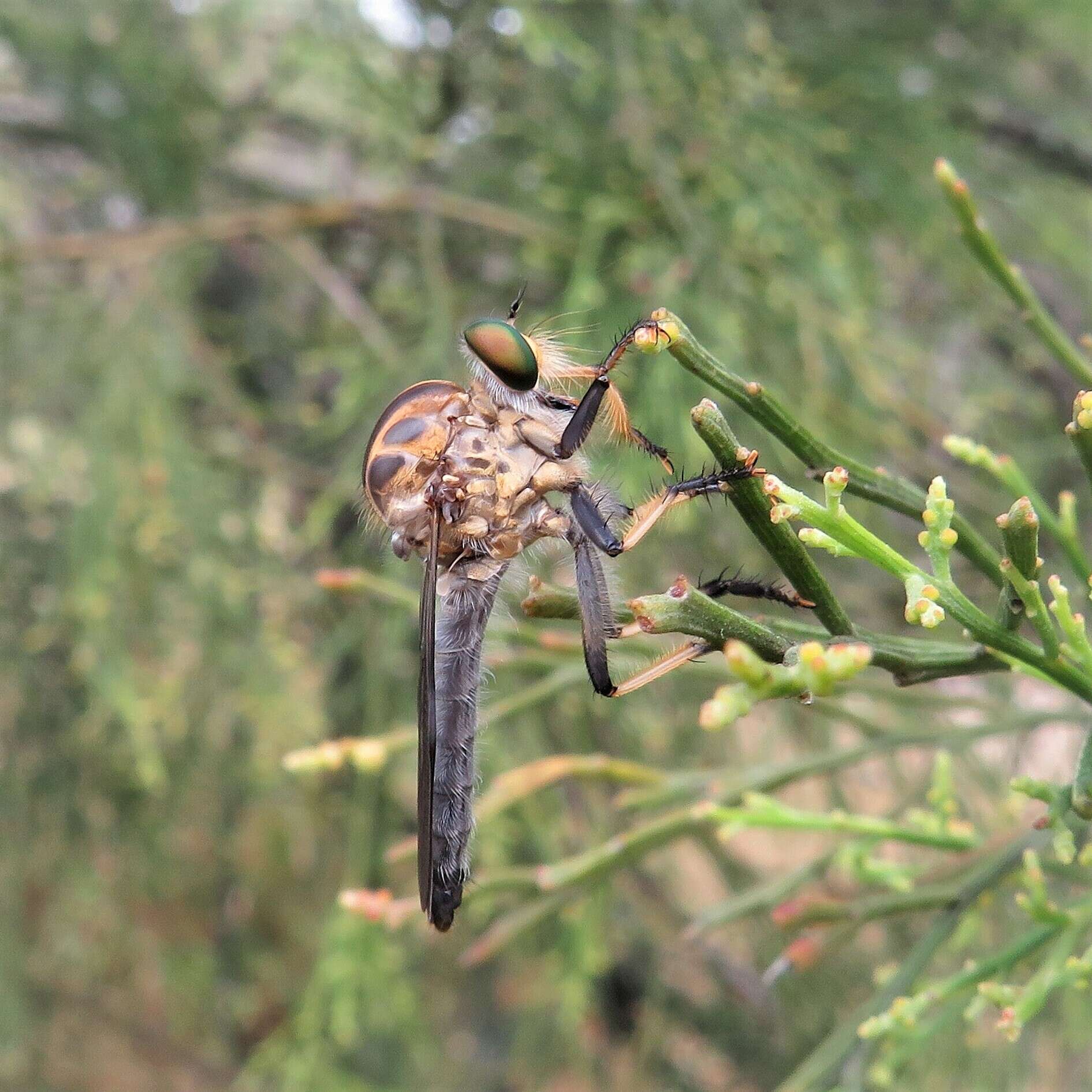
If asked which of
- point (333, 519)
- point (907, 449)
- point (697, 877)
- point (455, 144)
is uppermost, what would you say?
point (907, 449)

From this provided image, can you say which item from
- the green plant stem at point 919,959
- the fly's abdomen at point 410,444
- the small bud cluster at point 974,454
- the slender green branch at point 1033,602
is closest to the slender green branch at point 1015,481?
the small bud cluster at point 974,454

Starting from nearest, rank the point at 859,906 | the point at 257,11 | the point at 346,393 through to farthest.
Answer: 1. the point at 859,906
2. the point at 346,393
3. the point at 257,11

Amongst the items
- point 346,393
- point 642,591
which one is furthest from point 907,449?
point 346,393

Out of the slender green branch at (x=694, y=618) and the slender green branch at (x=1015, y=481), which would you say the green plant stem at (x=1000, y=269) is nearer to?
the slender green branch at (x=1015, y=481)

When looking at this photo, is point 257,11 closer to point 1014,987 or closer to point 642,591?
point 642,591

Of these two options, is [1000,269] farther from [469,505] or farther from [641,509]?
[469,505]

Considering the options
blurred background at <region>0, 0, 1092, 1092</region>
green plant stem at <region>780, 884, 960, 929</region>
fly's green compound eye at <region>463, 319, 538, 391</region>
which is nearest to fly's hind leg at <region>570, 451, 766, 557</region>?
fly's green compound eye at <region>463, 319, 538, 391</region>

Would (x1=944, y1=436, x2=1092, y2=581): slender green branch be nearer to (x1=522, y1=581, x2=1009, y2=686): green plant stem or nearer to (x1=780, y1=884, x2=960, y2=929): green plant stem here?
(x1=522, y1=581, x2=1009, y2=686): green plant stem
